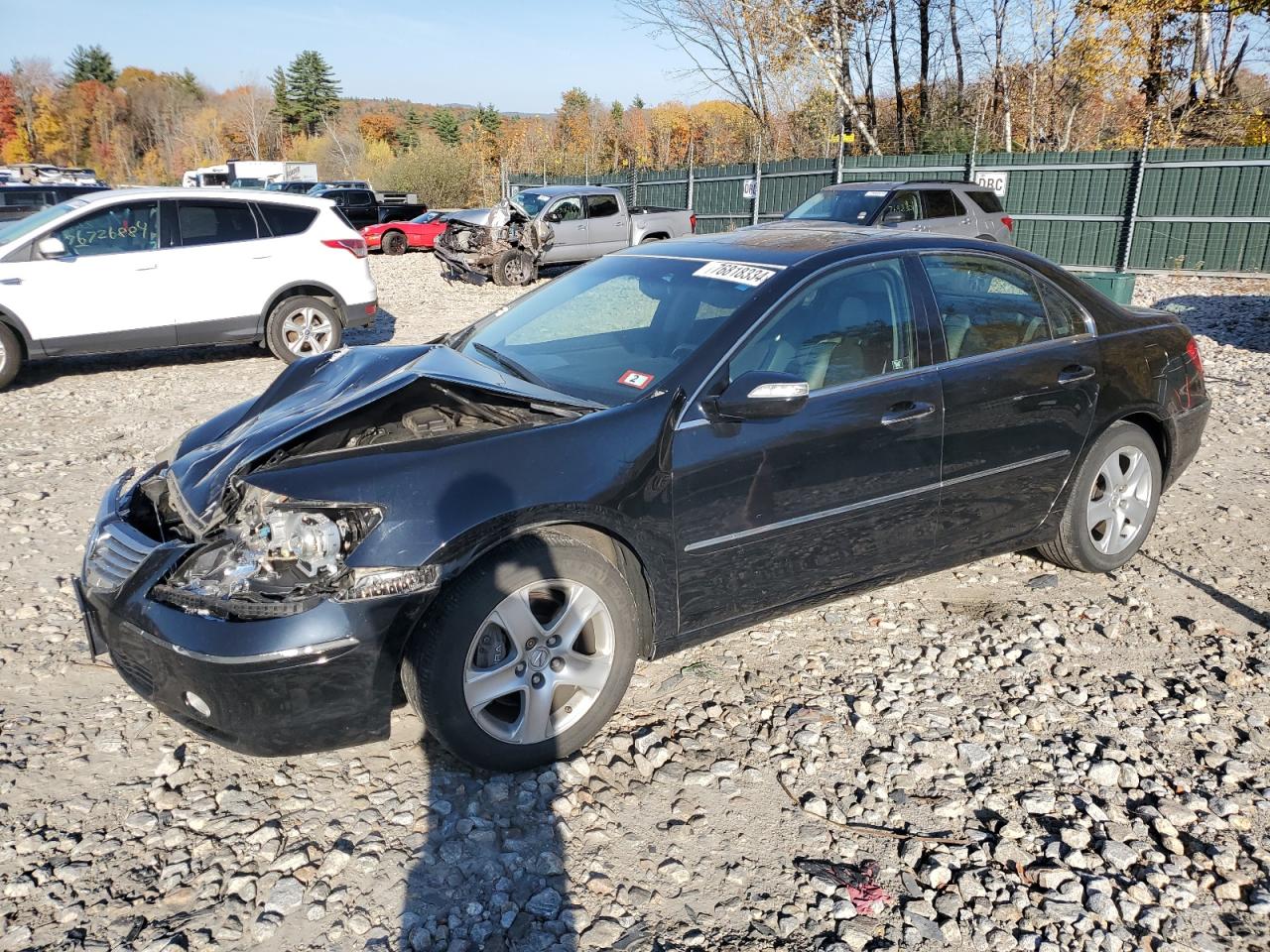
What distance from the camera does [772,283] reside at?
339 cm

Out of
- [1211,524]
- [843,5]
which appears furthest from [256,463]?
[843,5]

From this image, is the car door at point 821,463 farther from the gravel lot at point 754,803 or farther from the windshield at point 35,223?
the windshield at point 35,223

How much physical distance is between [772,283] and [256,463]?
1893 millimetres

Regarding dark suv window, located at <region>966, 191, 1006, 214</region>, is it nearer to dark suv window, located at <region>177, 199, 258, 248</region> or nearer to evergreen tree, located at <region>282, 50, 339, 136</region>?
dark suv window, located at <region>177, 199, 258, 248</region>

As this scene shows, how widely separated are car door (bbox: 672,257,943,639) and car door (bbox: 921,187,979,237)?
1024 centimetres

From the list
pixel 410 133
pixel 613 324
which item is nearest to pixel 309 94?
pixel 410 133

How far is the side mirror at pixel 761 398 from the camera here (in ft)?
9.87

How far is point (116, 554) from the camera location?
296 centimetres

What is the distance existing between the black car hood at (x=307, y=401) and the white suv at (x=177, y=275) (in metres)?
5.67

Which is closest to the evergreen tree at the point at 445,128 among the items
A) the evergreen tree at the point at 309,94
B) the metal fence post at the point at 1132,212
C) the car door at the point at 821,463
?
the evergreen tree at the point at 309,94

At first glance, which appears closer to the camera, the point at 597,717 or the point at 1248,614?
the point at 597,717

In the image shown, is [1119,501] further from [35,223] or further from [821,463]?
[35,223]

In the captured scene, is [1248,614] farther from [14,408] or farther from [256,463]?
[14,408]

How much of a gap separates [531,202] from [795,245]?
49.0 feet
